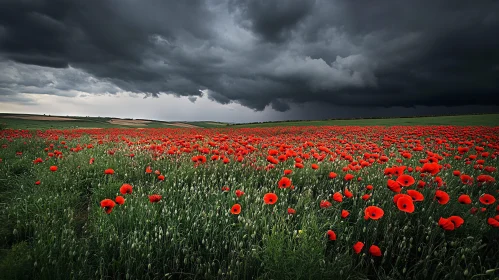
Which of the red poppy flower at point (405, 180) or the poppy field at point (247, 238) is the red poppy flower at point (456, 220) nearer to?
the poppy field at point (247, 238)

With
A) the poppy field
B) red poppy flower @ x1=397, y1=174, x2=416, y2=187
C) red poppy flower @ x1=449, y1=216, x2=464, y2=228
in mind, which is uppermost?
red poppy flower @ x1=397, y1=174, x2=416, y2=187

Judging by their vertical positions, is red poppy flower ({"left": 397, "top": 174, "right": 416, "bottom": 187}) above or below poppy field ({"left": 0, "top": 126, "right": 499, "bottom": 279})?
above

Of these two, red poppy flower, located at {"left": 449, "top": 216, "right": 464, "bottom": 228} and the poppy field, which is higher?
red poppy flower, located at {"left": 449, "top": 216, "right": 464, "bottom": 228}

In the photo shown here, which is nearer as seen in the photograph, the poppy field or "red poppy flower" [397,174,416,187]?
the poppy field

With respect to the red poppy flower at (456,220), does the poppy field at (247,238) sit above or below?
below

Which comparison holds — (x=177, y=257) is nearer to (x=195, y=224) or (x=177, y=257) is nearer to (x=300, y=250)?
(x=195, y=224)

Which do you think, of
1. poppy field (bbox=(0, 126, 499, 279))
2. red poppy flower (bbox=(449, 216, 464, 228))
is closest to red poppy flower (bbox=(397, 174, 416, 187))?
poppy field (bbox=(0, 126, 499, 279))

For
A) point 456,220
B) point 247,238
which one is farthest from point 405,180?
point 247,238

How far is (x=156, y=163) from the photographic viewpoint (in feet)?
17.7

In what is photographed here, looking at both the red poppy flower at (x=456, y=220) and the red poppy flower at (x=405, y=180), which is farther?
the red poppy flower at (x=405, y=180)

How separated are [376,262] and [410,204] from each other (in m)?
0.81

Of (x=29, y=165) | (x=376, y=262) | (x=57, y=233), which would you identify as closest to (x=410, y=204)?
(x=376, y=262)

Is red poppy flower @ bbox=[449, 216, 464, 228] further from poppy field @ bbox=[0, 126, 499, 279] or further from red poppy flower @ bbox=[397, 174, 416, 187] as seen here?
red poppy flower @ bbox=[397, 174, 416, 187]

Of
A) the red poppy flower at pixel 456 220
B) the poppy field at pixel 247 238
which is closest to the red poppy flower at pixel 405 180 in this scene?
the poppy field at pixel 247 238
